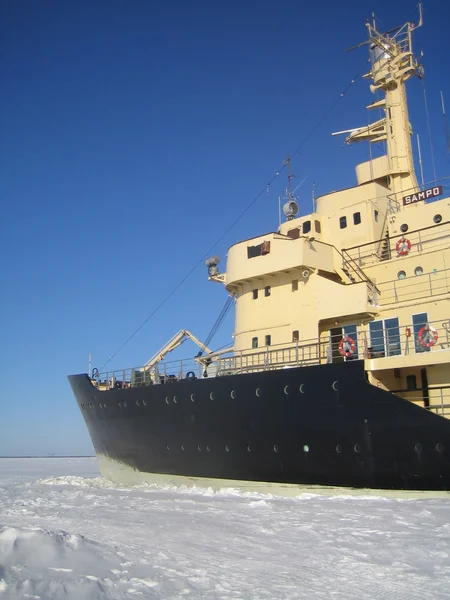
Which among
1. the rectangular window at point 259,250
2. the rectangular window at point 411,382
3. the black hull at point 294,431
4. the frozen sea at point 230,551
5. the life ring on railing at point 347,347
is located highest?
the rectangular window at point 259,250

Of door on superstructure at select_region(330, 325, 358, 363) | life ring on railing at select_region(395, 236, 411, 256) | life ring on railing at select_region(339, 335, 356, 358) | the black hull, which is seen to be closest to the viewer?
the black hull

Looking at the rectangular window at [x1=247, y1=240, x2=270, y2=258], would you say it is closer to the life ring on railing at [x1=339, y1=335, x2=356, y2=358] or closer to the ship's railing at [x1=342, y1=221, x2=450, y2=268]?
the ship's railing at [x1=342, y1=221, x2=450, y2=268]

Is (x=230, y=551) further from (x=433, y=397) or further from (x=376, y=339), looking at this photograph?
(x=376, y=339)

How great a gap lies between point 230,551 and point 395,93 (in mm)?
19944

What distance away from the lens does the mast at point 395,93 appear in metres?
20.1

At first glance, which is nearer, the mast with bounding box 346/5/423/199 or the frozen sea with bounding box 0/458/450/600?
the frozen sea with bounding box 0/458/450/600

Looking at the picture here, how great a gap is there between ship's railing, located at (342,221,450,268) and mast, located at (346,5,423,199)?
9.87ft

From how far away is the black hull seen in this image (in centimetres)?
1284

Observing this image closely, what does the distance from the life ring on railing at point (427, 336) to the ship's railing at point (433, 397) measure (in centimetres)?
119

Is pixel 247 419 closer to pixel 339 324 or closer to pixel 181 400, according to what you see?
pixel 181 400

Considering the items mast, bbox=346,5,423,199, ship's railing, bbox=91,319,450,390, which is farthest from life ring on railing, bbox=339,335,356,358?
mast, bbox=346,5,423,199

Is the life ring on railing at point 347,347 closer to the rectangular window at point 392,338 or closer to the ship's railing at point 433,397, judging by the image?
the rectangular window at point 392,338

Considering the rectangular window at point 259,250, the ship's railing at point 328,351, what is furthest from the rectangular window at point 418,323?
the rectangular window at point 259,250

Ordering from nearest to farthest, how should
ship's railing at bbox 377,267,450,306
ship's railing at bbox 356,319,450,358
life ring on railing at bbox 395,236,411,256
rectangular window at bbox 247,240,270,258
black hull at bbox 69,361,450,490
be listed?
1. black hull at bbox 69,361,450,490
2. ship's railing at bbox 356,319,450,358
3. ship's railing at bbox 377,267,450,306
4. life ring on railing at bbox 395,236,411,256
5. rectangular window at bbox 247,240,270,258
